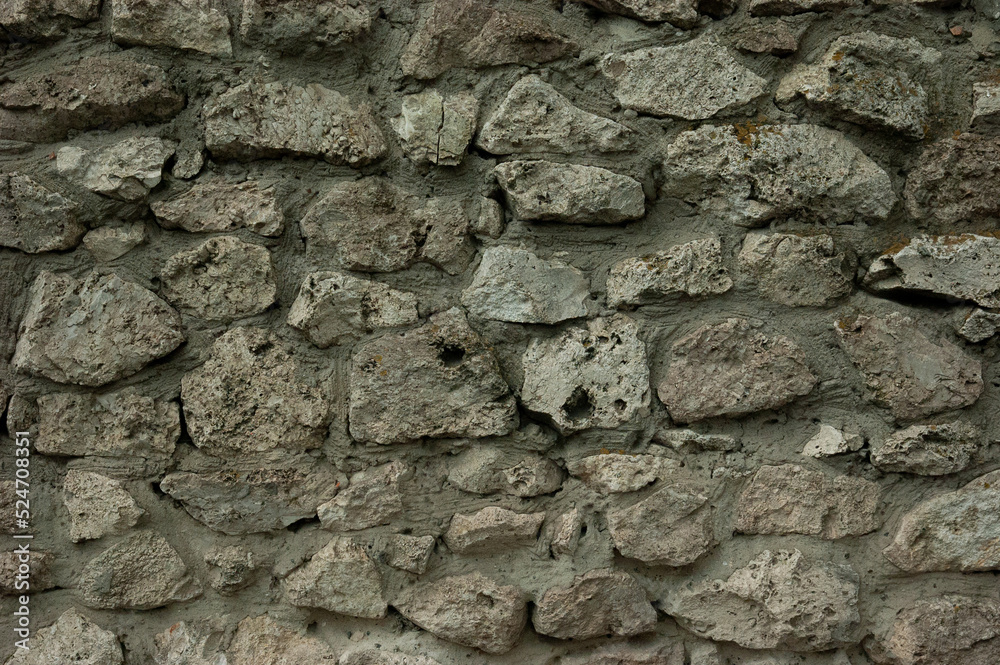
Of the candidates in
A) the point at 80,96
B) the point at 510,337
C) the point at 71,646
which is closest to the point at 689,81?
the point at 510,337

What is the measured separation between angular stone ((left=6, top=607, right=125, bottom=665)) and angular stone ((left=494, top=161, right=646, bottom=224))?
119 cm

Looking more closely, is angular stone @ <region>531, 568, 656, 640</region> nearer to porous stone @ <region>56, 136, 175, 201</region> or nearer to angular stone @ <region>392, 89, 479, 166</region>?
angular stone @ <region>392, 89, 479, 166</region>

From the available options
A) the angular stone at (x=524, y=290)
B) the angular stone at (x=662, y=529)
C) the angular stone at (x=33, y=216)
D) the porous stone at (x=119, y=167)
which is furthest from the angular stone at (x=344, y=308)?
the angular stone at (x=662, y=529)

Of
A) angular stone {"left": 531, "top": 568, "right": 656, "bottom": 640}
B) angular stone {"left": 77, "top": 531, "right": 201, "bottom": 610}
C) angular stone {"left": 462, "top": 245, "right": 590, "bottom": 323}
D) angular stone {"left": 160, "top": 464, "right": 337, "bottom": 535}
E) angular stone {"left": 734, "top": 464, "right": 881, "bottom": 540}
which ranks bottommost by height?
angular stone {"left": 77, "top": 531, "right": 201, "bottom": 610}

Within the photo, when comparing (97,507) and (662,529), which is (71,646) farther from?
(662,529)

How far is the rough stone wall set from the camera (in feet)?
4.91

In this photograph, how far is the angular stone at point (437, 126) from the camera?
1.53 meters

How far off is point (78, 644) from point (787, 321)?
1.56m

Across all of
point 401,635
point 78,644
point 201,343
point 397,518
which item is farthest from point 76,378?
point 401,635

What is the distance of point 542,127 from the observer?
60.4 inches

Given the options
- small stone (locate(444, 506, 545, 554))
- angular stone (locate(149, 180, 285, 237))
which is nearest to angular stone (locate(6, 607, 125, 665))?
small stone (locate(444, 506, 545, 554))

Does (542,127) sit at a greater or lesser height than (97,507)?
greater

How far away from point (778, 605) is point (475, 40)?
128 centimetres

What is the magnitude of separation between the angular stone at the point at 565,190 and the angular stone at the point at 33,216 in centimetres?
87
